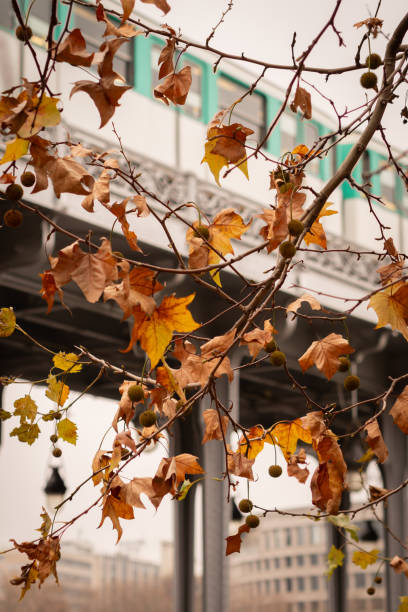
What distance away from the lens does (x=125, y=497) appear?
75.9 inches

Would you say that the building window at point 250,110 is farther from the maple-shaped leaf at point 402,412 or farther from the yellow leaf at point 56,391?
the maple-shaped leaf at point 402,412

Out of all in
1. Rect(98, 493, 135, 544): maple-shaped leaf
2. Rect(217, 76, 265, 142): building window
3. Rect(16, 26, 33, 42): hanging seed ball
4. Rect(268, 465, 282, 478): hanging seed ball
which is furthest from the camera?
Rect(217, 76, 265, 142): building window

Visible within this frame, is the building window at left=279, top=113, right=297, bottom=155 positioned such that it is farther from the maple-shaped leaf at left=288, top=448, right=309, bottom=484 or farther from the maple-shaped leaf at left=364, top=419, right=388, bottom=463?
the maple-shaped leaf at left=364, top=419, right=388, bottom=463

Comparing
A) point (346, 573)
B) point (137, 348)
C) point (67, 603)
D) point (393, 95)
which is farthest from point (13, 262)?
point (346, 573)

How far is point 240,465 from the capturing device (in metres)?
2.20

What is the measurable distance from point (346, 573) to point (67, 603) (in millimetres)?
5078

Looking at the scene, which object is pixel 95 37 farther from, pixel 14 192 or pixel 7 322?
pixel 14 192

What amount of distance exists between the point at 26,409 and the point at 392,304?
1.06 metres

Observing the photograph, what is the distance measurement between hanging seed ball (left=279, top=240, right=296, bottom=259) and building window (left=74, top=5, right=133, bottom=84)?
10.2 m

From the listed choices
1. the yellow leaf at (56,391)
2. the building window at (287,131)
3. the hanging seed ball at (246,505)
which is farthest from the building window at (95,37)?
the hanging seed ball at (246,505)

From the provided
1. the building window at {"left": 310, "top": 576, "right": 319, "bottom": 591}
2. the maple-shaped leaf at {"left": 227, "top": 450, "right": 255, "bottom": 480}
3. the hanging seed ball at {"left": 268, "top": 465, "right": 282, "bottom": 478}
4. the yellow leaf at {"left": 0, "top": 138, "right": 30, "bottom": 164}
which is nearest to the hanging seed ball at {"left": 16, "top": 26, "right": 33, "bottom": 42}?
the yellow leaf at {"left": 0, "top": 138, "right": 30, "bottom": 164}

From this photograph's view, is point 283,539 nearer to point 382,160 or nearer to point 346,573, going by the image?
point 346,573

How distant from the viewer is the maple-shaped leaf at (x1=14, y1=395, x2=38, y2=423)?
8.14 feet

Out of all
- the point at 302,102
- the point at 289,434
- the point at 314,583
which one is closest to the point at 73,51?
the point at 302,102
